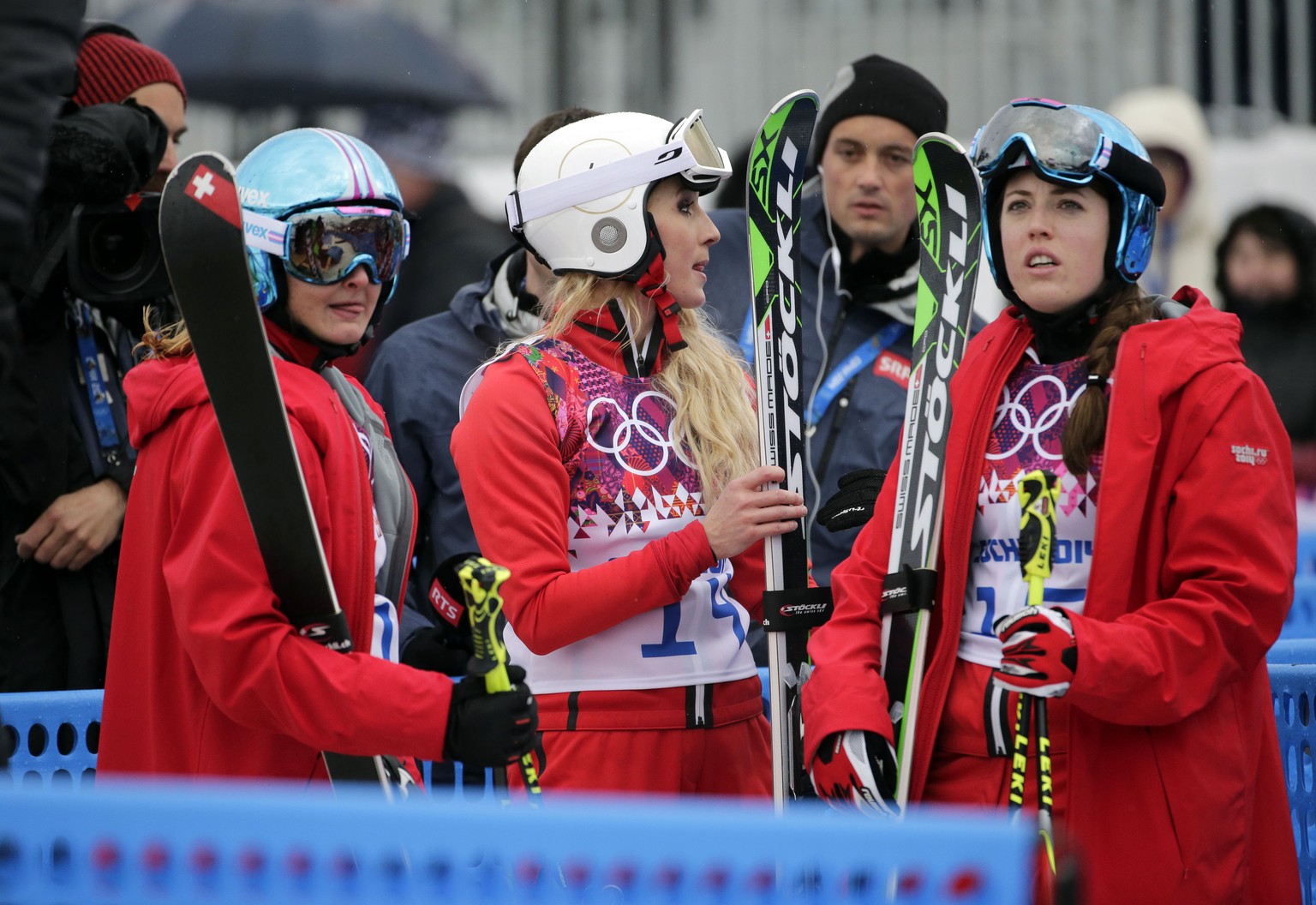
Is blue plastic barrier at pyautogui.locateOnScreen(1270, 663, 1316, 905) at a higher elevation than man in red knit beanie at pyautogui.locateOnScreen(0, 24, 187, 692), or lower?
lower

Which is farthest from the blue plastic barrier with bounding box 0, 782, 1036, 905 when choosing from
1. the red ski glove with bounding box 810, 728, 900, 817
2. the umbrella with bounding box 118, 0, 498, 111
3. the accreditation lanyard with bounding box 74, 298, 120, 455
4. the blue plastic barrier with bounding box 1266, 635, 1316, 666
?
the umbrella with bounding box 118, 0, 498, 111

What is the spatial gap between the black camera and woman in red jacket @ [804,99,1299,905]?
1.66m

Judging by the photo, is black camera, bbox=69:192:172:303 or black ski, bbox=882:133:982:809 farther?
black camera, bbox=69:192:172:303

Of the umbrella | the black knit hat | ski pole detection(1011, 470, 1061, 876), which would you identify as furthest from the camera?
the umbrella

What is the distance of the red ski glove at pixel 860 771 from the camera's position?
2.99 meters

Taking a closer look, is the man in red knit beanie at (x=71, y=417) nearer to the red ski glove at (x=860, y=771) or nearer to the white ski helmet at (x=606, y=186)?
the white ski helmet at (x=606, y=186)

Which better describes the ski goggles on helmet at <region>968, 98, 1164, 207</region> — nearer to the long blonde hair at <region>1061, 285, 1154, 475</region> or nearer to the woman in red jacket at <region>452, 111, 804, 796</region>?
the long blonde hair at <region>1061, 285, 1154, 475</region>

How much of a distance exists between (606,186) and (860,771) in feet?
4.03

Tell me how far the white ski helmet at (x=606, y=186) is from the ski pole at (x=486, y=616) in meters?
0.95

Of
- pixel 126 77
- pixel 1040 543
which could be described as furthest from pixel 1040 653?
pixel 126 77

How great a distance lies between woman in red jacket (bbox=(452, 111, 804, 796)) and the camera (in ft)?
10.1

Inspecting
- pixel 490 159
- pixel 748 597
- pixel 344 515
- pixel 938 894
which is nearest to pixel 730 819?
pixel 938 894

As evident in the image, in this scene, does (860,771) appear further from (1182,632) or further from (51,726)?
(51,726)

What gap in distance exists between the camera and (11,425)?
3.68m
